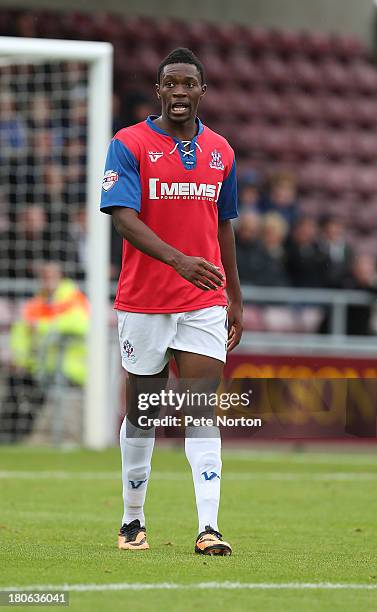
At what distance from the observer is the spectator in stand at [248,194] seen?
692 inches

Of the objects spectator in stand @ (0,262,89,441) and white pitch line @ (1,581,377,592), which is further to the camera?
spectator in stand @ (0,262,89,441)

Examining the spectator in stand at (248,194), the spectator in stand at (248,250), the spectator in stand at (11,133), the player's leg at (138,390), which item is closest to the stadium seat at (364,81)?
the spectator in stand at (248,194)

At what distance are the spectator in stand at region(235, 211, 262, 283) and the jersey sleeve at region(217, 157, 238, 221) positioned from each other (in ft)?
31.8

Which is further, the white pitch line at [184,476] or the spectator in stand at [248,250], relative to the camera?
the spectator in stand at [248,250]

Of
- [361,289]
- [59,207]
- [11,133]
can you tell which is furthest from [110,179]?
[361,289]

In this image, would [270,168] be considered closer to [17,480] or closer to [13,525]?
[17,480]

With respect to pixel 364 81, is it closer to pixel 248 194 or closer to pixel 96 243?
pixel 248 194

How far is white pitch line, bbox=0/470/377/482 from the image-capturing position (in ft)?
35.1

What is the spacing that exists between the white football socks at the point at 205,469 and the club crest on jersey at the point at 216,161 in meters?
1.20

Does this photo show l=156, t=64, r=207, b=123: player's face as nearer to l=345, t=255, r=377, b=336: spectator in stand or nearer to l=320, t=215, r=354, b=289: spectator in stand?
l=345, t=255, r=377, b=336: spectator in stand

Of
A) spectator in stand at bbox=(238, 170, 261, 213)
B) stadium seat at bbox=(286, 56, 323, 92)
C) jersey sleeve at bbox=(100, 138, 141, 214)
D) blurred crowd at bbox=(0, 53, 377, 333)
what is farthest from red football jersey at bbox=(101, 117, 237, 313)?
stadium seat at bbox=(286, 56, 323, 92)

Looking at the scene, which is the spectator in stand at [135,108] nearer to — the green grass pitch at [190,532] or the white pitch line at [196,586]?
the green grass pitch at [190,532]

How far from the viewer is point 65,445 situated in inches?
542

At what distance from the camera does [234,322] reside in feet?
22.2
